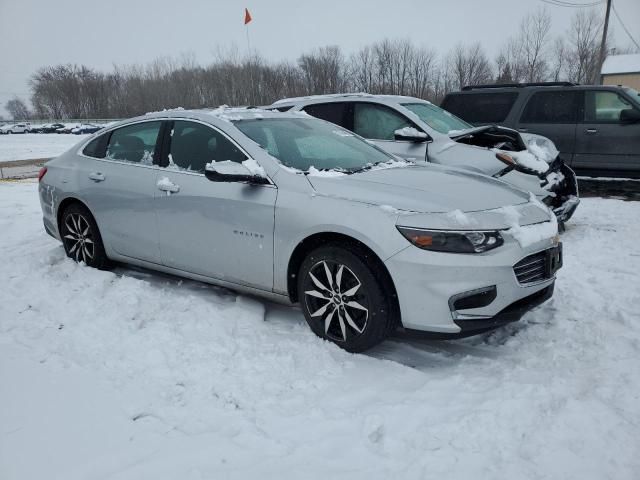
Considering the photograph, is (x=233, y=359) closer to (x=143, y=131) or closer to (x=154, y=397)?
(x=154, y=397)

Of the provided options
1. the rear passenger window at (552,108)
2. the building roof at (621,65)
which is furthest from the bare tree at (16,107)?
the rear passenger window at (552,108)

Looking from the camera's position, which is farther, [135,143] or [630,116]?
[630,116]

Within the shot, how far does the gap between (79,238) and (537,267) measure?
4006mm

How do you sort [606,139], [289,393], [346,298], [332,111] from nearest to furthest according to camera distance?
[289,393]
[346,298]
[332,111]
[606,139]

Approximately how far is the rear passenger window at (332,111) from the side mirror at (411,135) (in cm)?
108

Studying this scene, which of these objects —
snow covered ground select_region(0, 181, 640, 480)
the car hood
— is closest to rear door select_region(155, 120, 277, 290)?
snow covered ground select_region(0, 181, 640, 480)

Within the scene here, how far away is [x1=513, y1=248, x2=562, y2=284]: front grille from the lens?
299 cm

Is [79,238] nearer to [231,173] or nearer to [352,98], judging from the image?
[231,173]

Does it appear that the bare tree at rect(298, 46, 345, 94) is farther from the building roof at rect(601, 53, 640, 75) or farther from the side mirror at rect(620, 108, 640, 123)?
the side mirror at rect(620, 108, 640, 123)

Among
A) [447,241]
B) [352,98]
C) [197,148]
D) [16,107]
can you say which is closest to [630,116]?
[352,98]

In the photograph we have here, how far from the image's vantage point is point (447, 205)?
9.95ft

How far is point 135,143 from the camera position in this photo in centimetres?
444

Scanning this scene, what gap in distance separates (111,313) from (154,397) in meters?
1.23

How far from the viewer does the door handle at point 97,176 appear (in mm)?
4477
